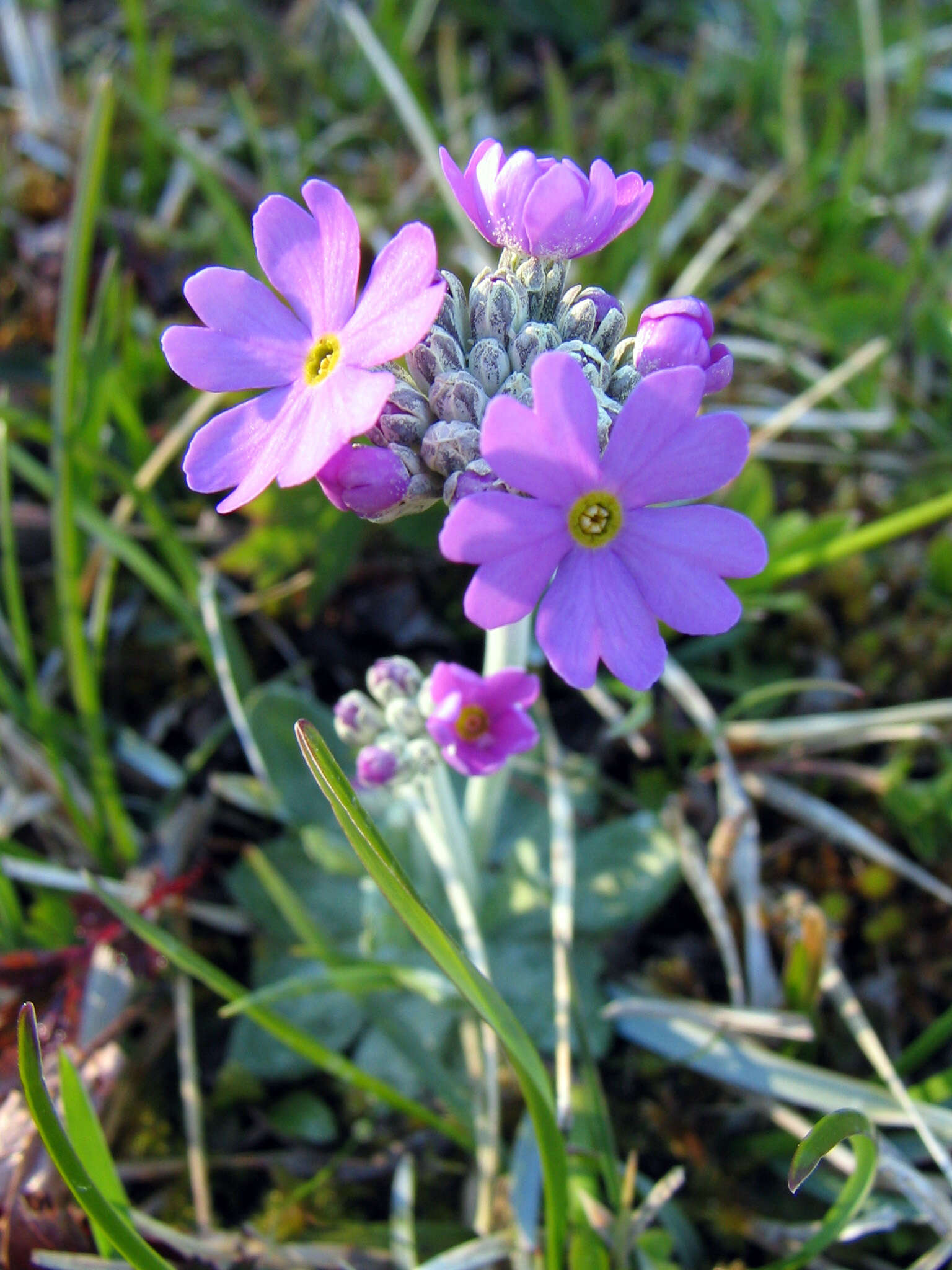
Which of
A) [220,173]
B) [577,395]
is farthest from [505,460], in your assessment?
[220,173]

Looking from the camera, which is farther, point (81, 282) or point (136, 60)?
point (136, 60)

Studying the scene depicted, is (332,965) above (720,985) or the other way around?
above

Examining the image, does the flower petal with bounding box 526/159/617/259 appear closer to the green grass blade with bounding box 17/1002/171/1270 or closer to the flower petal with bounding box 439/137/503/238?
the flower petal with bounding box 439/137/503/238

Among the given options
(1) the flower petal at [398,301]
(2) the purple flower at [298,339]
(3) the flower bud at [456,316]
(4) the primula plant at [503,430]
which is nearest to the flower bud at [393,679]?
(4) the primula plant at [503,430]

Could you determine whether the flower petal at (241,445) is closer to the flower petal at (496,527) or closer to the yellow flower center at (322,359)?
the yellow flower center at (322,359)

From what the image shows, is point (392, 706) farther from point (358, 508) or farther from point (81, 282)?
point (81, 282)

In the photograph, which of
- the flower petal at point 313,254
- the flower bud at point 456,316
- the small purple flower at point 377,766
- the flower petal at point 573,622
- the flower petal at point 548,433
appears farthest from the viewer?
the small purple flower at point 377,766
